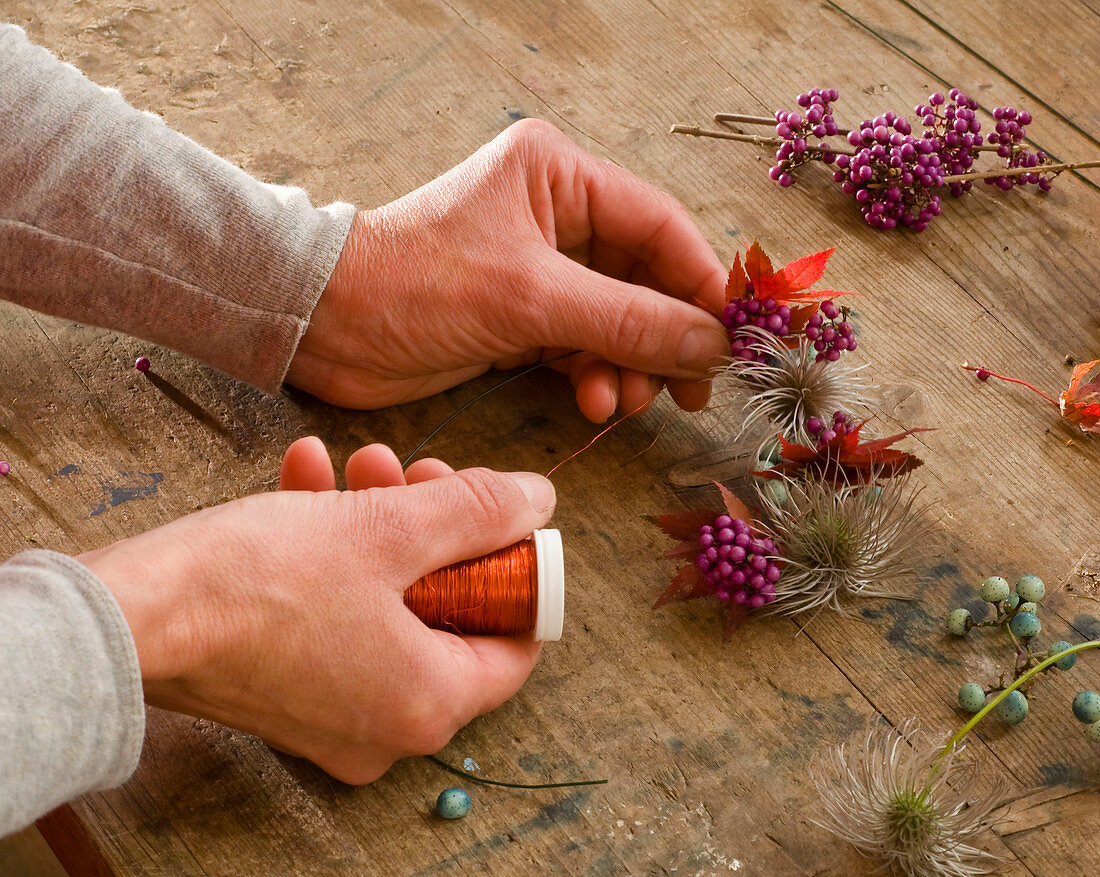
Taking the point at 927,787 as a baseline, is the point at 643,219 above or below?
above

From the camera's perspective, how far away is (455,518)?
94cm

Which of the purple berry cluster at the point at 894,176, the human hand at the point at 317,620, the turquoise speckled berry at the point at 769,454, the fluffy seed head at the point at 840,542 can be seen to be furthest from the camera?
the purple berry cluster at the point at 894,176

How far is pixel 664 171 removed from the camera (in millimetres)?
1453

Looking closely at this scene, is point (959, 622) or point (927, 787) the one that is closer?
point (927, 787)

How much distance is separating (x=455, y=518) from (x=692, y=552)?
28 centimetres

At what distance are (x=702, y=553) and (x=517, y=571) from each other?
21 cm

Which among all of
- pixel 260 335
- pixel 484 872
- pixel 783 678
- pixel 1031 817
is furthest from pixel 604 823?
pixel 260 335

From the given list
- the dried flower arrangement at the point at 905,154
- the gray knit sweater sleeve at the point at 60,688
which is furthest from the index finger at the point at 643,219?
the gray knit sweater sleeve at the point at 60,688

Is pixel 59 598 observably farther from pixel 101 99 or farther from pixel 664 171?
pixel 664 171

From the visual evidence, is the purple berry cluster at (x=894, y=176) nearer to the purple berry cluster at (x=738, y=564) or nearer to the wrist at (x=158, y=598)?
the purple berry cluster at (x=738, y=564)

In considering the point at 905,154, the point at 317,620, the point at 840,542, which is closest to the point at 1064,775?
the point at 840,542

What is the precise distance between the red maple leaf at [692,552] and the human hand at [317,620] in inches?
8.3

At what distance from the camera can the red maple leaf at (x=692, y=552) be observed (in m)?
1.05

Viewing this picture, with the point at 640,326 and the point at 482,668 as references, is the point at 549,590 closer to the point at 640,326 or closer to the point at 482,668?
the point at 482,668
